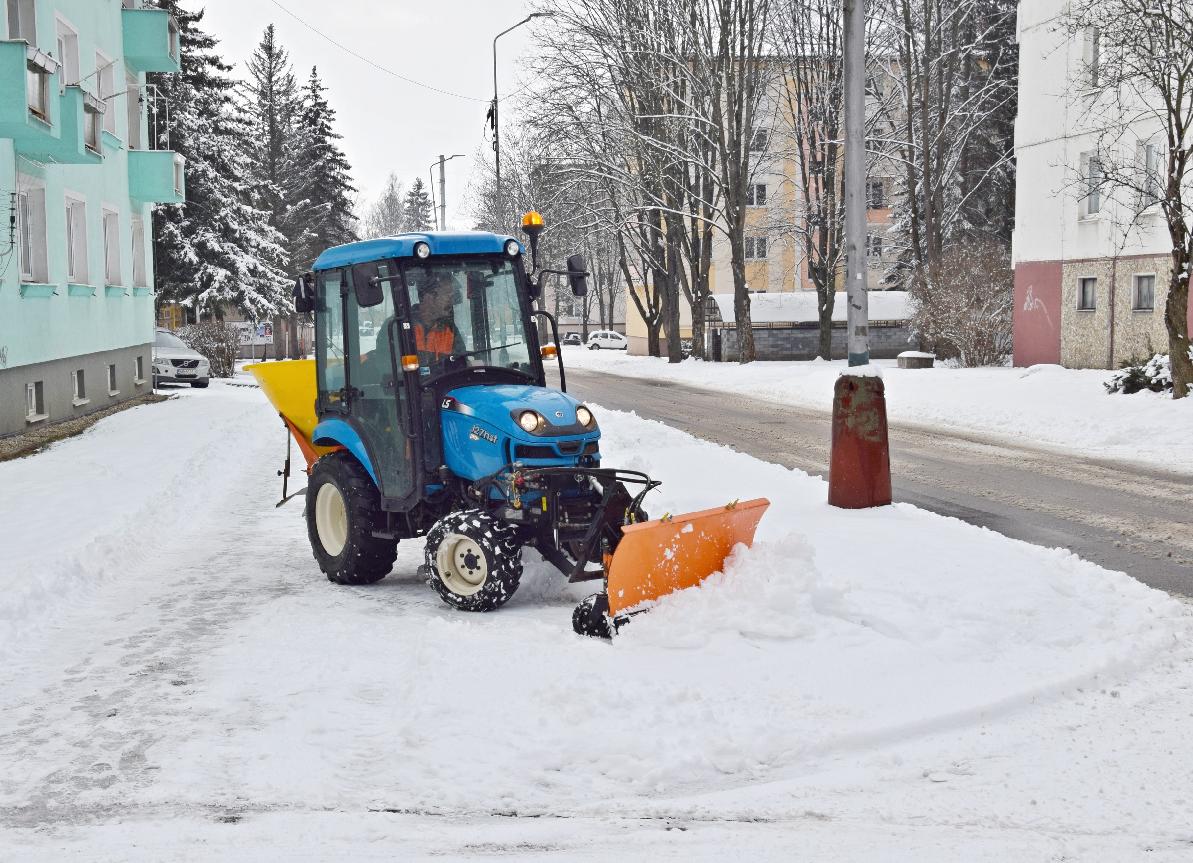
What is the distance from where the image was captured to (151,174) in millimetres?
27000

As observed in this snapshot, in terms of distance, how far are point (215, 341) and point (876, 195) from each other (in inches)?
1587

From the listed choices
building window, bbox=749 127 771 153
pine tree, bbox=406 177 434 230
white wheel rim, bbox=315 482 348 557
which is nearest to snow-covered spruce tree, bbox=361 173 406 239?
pine tree, bbox=406 177 434 230

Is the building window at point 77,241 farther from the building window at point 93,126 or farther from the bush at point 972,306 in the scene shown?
the bush at point 972,306

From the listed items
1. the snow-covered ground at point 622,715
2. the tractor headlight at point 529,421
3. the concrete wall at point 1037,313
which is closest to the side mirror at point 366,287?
the tractor headlight at point 529,421

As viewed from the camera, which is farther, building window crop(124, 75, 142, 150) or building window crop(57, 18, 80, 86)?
building window crop(124, 75, 142, 150)

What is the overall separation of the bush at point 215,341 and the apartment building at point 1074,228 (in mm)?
22739

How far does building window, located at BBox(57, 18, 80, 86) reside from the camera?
2128cm

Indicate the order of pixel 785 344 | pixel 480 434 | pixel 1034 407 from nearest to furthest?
pixel 480 434 → pixel 1034 407 → pixel 785 344

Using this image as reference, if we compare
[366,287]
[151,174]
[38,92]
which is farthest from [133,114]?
[366,287]

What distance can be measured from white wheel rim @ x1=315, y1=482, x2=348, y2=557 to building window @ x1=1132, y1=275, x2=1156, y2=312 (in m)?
24.4

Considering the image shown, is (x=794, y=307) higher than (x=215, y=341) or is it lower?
higher

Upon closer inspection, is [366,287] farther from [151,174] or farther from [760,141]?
[760,141]

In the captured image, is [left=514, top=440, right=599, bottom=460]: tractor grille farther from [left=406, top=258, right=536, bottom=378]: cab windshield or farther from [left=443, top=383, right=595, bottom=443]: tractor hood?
[left=406, top=258, right=536, bottom=378]: cab windshield

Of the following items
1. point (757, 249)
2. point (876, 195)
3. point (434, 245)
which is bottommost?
point (434, 245)
